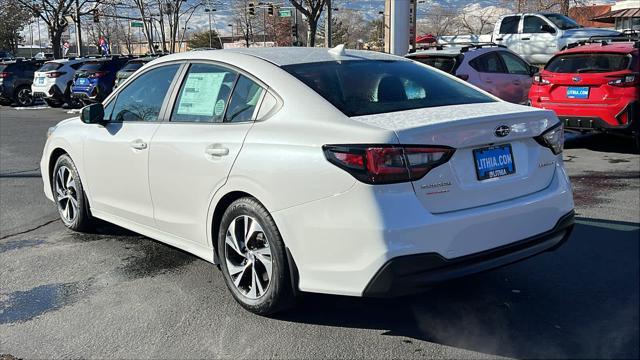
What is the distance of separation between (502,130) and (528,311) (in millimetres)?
1105

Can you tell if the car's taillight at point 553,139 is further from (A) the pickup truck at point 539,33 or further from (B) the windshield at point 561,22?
(B) the windshield at point 561,22

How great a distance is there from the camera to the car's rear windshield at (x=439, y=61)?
10.7 m

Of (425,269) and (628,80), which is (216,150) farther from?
(628,80)

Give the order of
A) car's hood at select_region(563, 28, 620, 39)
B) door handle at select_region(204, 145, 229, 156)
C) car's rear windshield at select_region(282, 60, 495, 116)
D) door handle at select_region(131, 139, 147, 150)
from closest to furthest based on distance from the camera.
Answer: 1. car's rear windshield at select_region(282, 60, 495, 116)
2. door handle at select_region(204, 145, 229, 156)
3. door handle at select_region(131, 139, 147, 150)
4. car's hood at select_region(563, 28, 620, 39)

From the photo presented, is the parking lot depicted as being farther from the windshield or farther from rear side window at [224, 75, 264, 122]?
the windshield

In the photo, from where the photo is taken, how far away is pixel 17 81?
2530 cm

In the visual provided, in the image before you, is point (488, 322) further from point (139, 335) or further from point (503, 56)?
point (503, 56)

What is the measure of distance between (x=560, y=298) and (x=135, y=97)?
3.39m

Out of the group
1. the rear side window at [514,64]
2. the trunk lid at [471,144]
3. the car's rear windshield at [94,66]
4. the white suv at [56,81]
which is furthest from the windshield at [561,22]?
the trunk lid at [471,144]

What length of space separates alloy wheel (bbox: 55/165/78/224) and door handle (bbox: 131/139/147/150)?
4.12 feet

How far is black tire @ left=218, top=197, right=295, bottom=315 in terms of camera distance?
11.4 feet

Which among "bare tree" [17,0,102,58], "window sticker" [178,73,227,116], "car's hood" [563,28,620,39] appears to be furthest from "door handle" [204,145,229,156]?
"bare tree" [17,0,102,58]

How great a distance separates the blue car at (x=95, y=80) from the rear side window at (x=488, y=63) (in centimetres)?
1330

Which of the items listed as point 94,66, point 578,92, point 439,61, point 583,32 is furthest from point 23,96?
point 578,92
